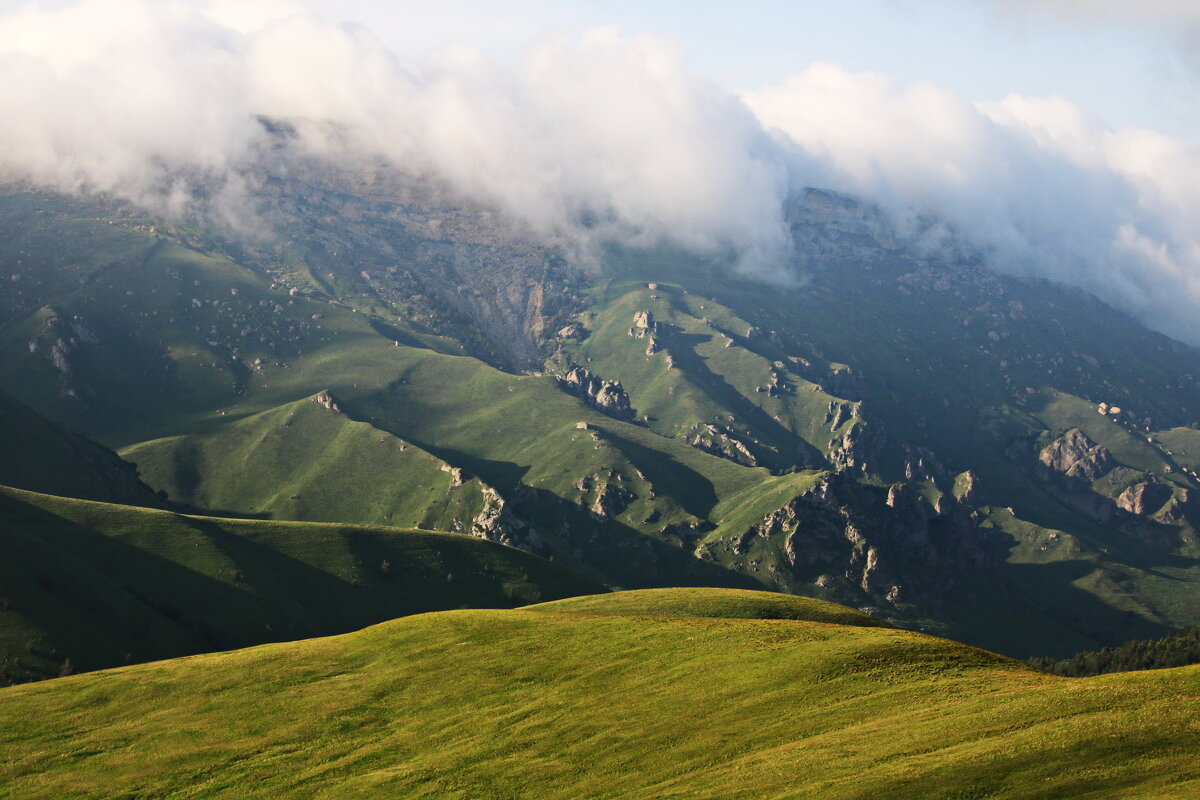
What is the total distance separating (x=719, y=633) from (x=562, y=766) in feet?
121

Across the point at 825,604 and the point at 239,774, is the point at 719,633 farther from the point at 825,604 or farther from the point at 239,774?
the point at 825,604

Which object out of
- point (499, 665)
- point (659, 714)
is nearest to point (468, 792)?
point (659, 714)

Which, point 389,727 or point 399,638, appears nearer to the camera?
point 389,727

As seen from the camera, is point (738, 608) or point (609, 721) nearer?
point (609, 721)

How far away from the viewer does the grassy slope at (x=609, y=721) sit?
7644 centimetres

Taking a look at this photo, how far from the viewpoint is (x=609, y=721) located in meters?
100

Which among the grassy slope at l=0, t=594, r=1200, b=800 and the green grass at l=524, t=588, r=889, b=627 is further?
the green grass at l=524, t=588, r=889, b=627

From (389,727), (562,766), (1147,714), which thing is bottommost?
(389,727)

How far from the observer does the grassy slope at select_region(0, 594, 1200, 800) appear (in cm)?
7644

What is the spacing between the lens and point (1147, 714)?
78.1m

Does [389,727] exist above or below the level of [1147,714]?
below

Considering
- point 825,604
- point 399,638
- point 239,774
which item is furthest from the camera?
point 825,604

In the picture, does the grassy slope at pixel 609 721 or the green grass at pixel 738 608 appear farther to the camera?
the green grass at pixel 738 608

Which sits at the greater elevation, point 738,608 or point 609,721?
point 609,721
